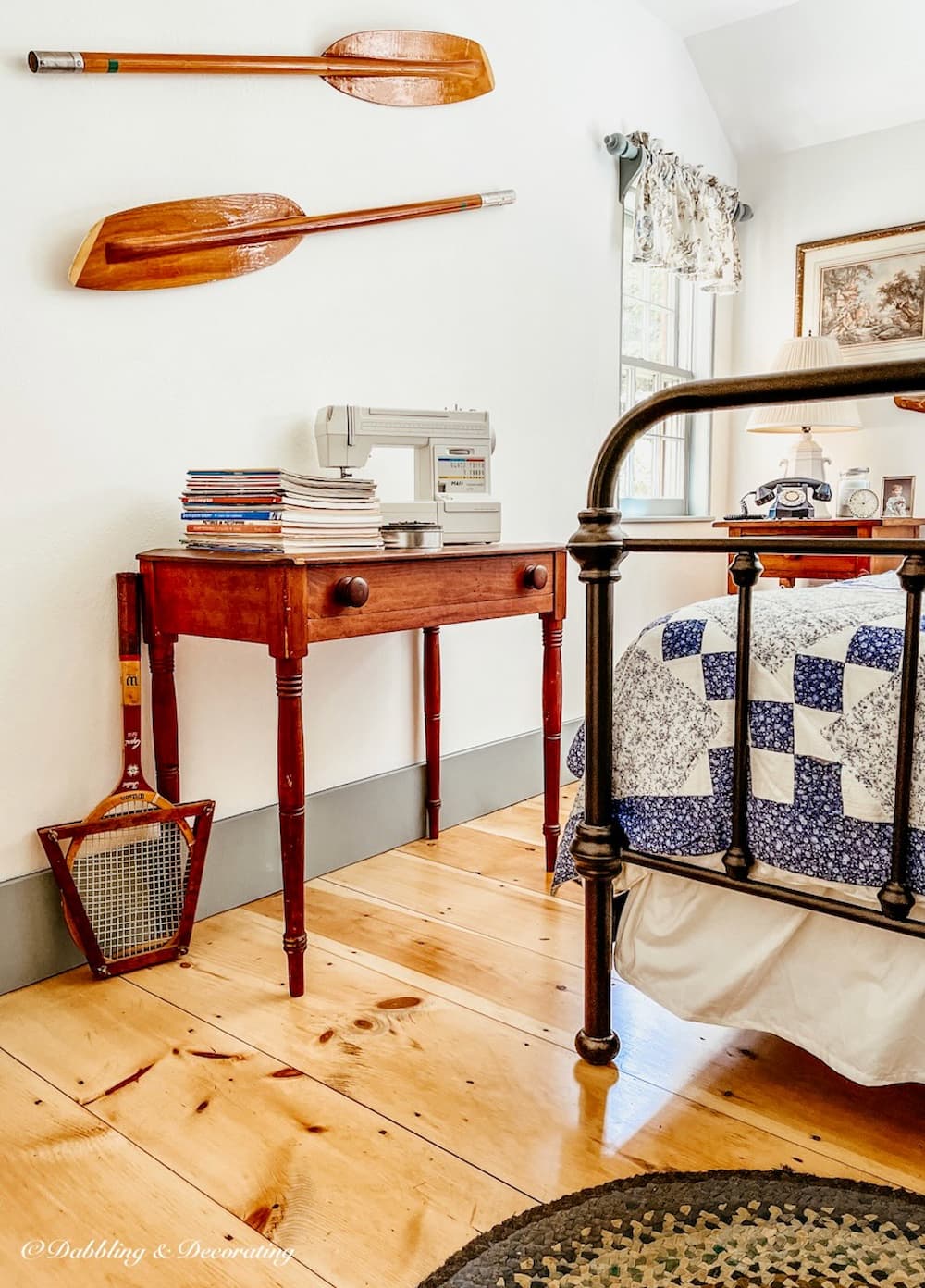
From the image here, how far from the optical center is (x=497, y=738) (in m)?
2.82

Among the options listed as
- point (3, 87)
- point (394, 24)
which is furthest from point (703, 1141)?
point (394, 24)

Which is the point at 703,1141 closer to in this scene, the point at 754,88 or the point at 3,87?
the point at 3,87

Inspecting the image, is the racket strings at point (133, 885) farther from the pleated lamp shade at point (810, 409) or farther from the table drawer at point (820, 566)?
the pleated lamp shade at point (810, 409)

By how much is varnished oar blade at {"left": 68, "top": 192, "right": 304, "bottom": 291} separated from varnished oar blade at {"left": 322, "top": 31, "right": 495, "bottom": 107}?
354mm

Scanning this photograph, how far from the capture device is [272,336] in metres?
2.15

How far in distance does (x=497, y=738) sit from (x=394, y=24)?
1729mm

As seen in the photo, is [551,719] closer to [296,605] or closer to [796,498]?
[296,605]

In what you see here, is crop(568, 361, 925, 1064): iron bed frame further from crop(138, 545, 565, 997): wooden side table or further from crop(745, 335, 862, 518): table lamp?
crop(745, 335, 862, 518): table lamp

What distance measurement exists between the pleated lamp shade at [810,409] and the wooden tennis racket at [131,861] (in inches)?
98.3

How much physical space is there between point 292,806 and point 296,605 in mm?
326

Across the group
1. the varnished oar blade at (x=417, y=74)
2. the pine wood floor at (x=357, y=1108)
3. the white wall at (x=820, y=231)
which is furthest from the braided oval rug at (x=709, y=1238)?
the white wall at (x=820, y=231)

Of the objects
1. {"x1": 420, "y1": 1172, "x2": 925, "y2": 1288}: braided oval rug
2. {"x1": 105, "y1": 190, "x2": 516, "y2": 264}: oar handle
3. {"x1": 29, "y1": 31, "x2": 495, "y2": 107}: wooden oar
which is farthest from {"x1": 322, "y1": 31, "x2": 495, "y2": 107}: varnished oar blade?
{"x1": 420, "y1": 1172, "x2": 925, "y2": 1288}: braided oval rug

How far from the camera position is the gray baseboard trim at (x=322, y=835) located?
5.80 feet

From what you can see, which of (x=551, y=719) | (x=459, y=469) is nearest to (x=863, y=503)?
(x=551, y=719)
